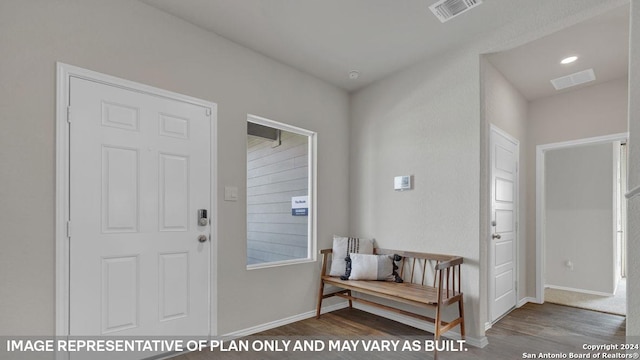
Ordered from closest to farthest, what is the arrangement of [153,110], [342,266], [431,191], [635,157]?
[635,157]
[153,110]
[431,191]
[342,266]

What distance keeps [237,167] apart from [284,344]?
158 cm

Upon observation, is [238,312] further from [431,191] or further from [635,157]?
[635,157]

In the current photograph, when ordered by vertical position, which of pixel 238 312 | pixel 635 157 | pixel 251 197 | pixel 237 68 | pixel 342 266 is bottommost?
pixel 238 312

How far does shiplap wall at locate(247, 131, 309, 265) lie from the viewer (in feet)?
10.1

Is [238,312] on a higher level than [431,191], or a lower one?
lower

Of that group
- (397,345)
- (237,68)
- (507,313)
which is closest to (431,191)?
(397,345)

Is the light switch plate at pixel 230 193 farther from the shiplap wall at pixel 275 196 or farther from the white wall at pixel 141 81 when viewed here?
the shiplap wall at pixel 275 196

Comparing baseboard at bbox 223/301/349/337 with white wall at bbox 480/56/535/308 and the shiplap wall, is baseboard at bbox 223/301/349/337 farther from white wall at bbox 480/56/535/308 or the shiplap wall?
white wall at bbox 480/56/535/308

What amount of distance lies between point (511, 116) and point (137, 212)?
12.8 feet

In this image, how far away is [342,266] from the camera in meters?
3.48

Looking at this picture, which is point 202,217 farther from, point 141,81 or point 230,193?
point 141,81

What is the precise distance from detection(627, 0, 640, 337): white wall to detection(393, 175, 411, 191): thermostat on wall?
1.78 metres

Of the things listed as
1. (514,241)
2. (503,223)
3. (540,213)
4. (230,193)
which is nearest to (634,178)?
(503,223)

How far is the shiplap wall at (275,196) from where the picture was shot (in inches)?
122
